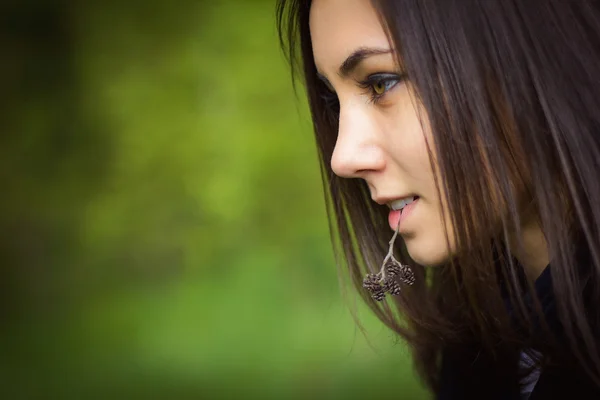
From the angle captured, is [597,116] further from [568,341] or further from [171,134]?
[171,134]

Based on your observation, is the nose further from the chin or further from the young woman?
the chin

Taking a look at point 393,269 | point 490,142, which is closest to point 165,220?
point 393,269

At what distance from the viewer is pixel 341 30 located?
105 centimetres

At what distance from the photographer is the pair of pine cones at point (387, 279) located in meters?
1.15

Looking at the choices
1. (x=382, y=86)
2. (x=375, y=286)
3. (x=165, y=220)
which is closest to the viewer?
(x=382, y=86)

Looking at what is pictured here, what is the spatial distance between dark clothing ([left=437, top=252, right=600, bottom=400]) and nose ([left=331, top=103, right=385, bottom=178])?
0.30 meters

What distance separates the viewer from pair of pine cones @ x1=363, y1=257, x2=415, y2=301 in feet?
3.76

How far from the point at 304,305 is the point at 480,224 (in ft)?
6.60

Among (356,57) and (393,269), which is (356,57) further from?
(393,269)

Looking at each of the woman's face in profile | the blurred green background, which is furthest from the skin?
the blurred green background

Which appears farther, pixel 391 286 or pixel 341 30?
pixel 391 286

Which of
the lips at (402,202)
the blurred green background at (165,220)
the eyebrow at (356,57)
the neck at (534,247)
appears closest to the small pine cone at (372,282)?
the lips at (402,202)

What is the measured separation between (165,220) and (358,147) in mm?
1996

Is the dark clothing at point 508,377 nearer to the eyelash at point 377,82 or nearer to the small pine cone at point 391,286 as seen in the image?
the small pine cone at point 391,286
